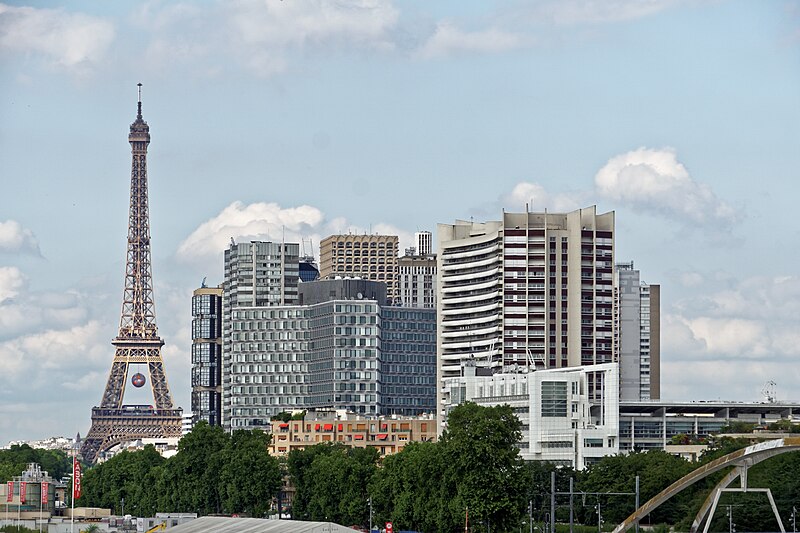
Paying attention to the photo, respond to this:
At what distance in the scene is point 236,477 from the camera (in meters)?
188

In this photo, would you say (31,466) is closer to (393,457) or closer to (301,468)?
(301,468)

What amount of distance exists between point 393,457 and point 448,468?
79.9 feet

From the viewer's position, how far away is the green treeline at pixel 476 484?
136 metres

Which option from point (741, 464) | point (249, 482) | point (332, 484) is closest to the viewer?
point (741, 464)

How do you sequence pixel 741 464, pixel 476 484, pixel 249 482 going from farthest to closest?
pixel 249 482 < pixel 476 484 < pixel 741 464

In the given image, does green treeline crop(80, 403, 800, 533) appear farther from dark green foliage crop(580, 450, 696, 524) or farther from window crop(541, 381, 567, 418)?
window crop(541, 381, 567, 418)

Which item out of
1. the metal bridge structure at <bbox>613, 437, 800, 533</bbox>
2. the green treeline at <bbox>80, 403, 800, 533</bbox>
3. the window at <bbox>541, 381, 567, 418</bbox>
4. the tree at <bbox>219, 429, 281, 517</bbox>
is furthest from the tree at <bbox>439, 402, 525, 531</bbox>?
the tree at <bbox>219, 429, 281, 517</bbox>

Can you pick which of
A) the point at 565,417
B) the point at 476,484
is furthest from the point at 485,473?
the point at 565,417

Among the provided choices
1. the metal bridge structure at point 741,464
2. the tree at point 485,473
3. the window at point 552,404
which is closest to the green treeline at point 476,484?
the tree at point 485,473

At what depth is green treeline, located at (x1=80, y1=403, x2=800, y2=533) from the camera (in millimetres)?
135875

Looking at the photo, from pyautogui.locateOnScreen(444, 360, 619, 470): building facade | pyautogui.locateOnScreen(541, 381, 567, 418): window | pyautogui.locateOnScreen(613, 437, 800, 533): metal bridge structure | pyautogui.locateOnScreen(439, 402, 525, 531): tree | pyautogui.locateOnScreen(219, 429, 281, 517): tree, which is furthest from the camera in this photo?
pyautogui.locateOnScreen(541, 381, 567, 418): window

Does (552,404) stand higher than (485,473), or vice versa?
(552,404)

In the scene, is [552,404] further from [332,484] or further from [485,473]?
[485,473]

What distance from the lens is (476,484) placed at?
13625 centimetres
